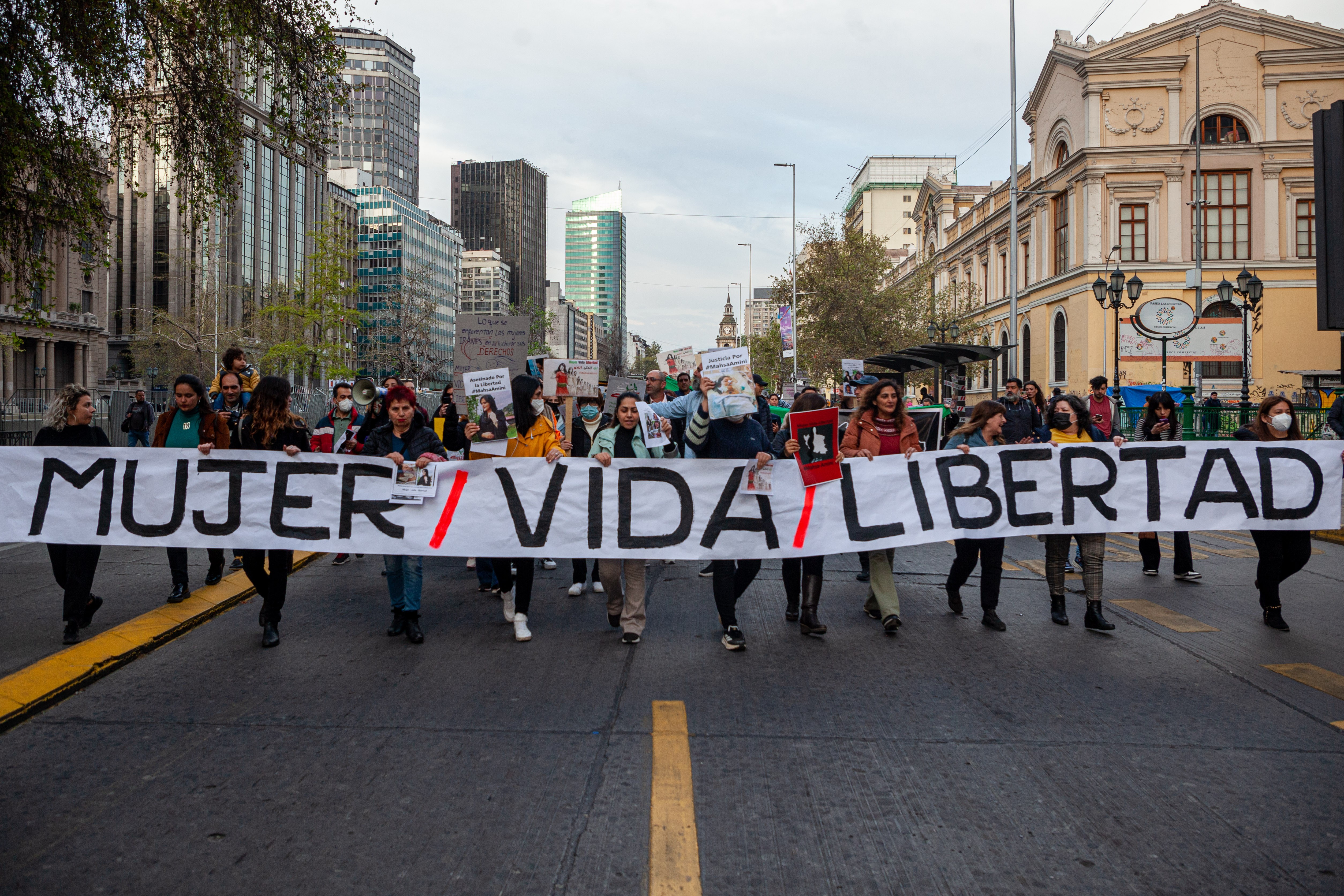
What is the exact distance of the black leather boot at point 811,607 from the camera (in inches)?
266

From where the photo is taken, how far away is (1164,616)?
7.42 metres

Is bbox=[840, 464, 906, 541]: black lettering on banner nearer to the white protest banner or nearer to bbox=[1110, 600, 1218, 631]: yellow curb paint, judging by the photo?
the white protest banner

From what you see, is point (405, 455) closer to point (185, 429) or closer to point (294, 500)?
point (294, 500)

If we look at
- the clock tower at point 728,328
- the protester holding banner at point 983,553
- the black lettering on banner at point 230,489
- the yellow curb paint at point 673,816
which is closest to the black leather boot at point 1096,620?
the protester holding banner at point 983,553

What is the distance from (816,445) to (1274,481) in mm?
3798

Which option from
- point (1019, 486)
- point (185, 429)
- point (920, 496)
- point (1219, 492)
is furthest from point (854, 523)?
point (185, 429)

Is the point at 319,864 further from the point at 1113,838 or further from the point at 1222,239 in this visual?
the point at 1222,239

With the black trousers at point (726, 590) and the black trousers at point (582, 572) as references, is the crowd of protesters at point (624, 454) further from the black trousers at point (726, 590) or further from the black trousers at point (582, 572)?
the black trousers at point (582, 572)

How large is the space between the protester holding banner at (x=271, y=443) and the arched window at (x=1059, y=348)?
141 ft

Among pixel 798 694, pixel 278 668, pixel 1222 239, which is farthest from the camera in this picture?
pixel 1222 239

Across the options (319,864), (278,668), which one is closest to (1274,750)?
(319,864)

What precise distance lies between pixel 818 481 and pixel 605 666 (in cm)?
212

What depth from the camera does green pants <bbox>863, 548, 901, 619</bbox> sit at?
687cm

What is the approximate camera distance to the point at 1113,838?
3518mm
